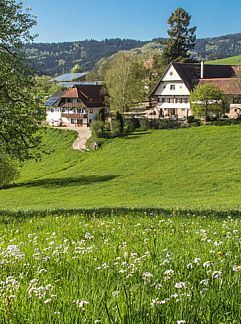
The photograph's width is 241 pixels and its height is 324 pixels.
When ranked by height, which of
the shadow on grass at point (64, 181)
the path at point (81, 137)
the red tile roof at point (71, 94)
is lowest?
the shadow on grass at point (64, 181)

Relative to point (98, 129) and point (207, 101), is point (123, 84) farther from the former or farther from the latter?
point (207, 101)

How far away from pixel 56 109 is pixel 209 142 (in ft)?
157

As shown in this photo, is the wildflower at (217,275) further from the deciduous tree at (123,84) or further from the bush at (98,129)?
the deciduous tree at (123,84)

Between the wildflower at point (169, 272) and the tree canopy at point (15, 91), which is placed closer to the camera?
the wildflower at point (169, 272)

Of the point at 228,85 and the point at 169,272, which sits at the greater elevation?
the point at 228,85

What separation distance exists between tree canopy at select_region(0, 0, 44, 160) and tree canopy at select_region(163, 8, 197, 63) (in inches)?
3751

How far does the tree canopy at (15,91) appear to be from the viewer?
19688 mm

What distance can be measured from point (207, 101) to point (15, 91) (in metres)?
60.9

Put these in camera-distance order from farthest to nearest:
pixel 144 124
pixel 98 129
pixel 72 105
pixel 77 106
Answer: pixel 72 105, pixel 77 106, pixel 144 124, pixel 98 129

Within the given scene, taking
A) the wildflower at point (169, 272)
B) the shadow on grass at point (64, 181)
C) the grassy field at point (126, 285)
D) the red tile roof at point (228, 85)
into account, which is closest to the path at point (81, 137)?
the shadow on grass at point (64, 181)

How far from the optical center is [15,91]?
806 inches

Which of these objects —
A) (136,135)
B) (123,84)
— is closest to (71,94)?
(123,84)

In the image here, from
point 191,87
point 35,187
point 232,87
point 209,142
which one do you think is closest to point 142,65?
point 191,87

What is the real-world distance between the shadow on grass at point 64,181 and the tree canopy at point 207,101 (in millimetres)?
28332
